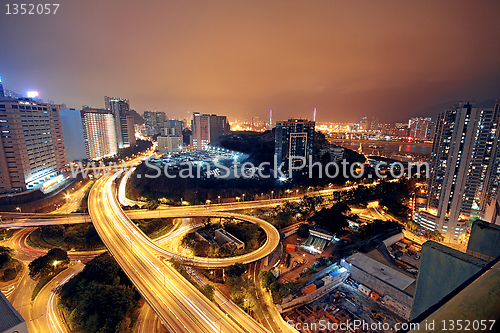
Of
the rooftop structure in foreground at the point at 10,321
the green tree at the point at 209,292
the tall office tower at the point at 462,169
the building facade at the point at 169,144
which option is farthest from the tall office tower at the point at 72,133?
the tall office tower at the point at 462,169

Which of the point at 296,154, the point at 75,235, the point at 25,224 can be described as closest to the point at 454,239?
the point at 296,154

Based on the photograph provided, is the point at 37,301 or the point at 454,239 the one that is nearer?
the point at 37,301

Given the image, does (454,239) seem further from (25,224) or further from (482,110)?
(25,224)

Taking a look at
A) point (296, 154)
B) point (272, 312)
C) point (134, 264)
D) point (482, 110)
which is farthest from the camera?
point (296, 154)

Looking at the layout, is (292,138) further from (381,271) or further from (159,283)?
(159,283)

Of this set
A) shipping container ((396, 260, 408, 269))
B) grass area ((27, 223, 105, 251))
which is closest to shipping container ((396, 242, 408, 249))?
shipping container ((396, 260, 408, 269))
